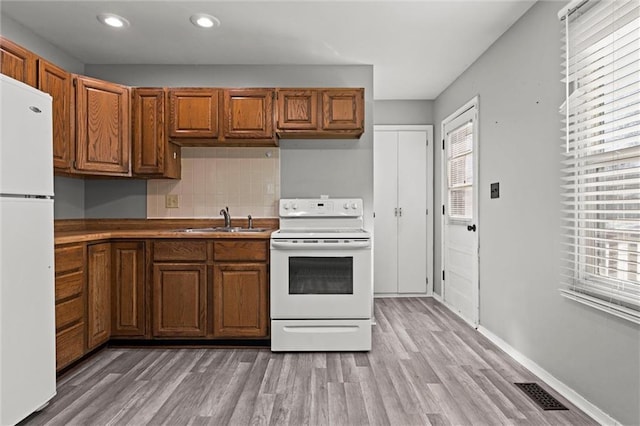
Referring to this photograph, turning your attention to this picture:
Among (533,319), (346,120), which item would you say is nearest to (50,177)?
(346,120)

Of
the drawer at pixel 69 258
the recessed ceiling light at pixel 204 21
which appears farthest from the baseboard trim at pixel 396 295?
the recessed ceiling light at pixel 204 21

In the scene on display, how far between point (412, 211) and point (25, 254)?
3.78 metres

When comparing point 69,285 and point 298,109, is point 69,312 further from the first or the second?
point 298,109

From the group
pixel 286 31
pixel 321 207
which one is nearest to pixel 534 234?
pixel 321 207

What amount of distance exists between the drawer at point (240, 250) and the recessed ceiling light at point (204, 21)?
1.59 meters

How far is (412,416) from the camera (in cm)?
193

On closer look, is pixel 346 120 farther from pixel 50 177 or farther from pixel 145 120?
pixel 50 177

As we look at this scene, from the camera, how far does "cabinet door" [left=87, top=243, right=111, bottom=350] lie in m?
2.66

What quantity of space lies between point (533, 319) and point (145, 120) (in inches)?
129

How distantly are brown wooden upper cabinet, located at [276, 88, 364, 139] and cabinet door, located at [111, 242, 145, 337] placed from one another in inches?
59.8

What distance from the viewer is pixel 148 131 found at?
3.18 metres

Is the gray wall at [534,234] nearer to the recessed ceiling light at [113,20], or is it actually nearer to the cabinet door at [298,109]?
Answer: the cabinet door at [298,109]

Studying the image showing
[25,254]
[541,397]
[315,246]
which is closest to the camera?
[25,254]

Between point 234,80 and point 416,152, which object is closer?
point 234,80
